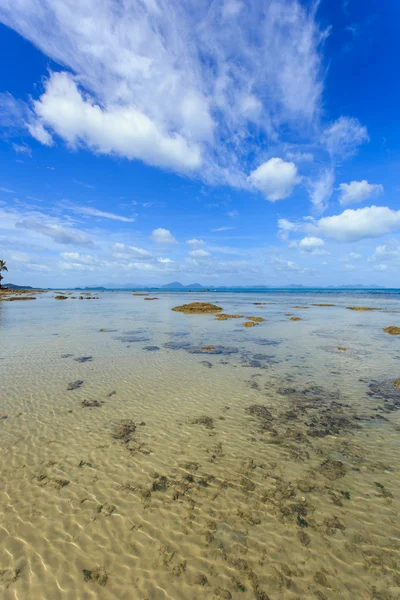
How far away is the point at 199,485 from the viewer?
24.5 ft

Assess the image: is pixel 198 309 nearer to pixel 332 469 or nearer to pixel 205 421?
pixel 205 421

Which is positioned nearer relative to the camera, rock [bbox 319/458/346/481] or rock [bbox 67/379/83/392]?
rock [bbox 319/458/346/481]

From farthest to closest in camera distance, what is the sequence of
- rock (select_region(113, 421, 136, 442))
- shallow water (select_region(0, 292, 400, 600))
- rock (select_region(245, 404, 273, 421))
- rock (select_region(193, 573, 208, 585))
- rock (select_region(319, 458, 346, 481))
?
rock (select_region(245, 404, 273, 421)) < rock (select_region(113, 421, 136, 442)) < rock (select_region(319, 458, 346, 481)) < shallow water (select_region(0, 292, 400, 600)) < rock (select_region(193, 573, 208, 585))

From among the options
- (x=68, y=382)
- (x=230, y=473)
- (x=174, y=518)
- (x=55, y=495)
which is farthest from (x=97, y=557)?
(x=68, y=382)

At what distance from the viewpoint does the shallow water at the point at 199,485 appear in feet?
16.9

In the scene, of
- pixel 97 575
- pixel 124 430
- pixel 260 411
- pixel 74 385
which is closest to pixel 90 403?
pixel 74 385

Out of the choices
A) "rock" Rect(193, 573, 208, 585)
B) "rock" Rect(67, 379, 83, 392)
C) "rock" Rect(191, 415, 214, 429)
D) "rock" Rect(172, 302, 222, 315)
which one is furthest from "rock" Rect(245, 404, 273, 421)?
"rock" Rect(172, 302, 222, 315)

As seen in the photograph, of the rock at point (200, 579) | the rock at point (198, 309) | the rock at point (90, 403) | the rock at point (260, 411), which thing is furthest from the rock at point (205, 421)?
the rock at point (198, 309)

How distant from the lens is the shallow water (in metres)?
5.14

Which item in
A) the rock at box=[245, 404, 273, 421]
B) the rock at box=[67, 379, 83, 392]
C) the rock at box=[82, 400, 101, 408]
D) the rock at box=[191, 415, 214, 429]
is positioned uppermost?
the rock at box=[67, 379, 83, 392]

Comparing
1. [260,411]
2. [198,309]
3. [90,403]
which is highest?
[198,309]

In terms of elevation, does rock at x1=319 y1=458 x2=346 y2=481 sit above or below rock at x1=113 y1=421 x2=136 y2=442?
below

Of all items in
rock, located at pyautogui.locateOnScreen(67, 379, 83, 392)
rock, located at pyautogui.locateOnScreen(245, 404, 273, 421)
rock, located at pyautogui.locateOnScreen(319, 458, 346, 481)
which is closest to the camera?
rock, located at pyautogui.locateOnScreen(319, 458, 346, 481)

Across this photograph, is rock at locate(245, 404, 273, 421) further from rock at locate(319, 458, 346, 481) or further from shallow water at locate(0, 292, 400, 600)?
rock at locate(319, 458, 346, 481)
